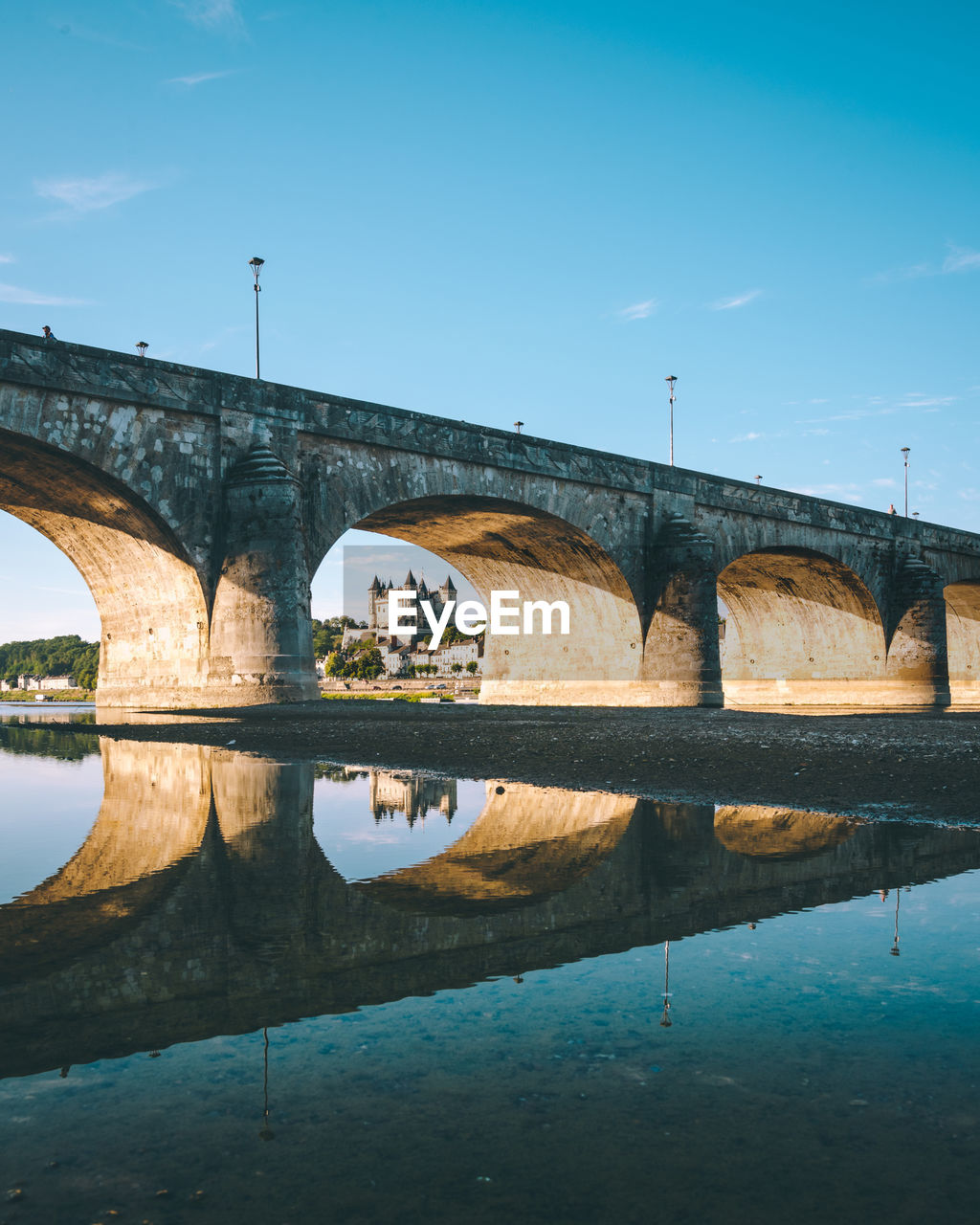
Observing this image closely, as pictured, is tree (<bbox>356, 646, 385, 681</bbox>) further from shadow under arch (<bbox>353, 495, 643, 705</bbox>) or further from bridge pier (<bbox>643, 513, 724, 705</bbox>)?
bridge pier (<bbox>643, 513, 724, 705</bbox>)

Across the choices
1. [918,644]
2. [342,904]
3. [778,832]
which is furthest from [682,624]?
[342,904]

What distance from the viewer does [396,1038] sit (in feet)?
8.50

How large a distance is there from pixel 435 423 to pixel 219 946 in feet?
75.1

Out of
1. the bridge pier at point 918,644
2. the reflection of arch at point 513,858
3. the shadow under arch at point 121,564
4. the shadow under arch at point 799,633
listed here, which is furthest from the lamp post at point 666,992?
the bridge pier at point 918,644

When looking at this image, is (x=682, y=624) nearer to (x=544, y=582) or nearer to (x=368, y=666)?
(x=544, y=582)

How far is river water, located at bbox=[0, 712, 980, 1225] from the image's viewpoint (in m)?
1.86

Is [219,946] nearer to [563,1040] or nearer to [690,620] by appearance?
[563,1040]

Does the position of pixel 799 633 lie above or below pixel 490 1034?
above

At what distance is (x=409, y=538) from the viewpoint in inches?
1241

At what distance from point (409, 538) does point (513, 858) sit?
1053 inches

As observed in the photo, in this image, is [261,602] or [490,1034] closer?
[490,1034]

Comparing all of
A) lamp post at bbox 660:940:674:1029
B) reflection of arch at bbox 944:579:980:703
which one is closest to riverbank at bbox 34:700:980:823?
lamp post at bbox 660:940:674:1029

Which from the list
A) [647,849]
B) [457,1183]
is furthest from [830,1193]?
[647,849]

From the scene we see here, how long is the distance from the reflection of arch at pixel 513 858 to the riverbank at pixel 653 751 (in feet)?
4.26
